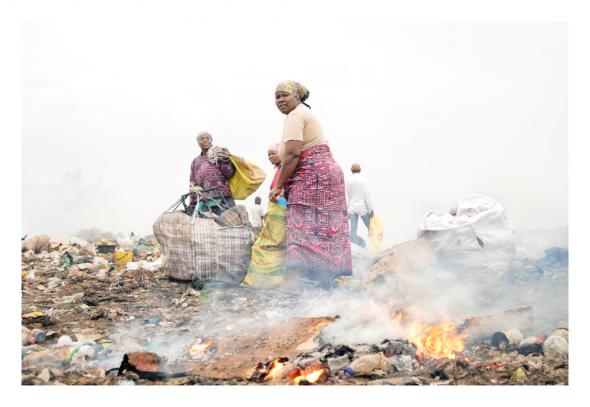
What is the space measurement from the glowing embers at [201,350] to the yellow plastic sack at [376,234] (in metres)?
2.08

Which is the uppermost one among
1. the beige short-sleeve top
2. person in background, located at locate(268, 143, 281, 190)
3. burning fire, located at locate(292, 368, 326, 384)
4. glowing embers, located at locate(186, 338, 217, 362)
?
the beige short-sleeve top

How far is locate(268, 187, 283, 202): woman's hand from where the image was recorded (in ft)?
18.1

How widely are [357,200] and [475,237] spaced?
1.24 metres

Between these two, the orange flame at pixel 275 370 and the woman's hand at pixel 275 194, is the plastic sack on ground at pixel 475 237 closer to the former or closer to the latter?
the woman's hand at pixel 275 194

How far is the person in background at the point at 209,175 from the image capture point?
587cm

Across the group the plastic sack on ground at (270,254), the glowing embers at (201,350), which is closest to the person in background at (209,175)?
the plastic sack on ground at (270,254)

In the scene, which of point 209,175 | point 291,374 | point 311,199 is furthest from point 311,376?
point 209,175

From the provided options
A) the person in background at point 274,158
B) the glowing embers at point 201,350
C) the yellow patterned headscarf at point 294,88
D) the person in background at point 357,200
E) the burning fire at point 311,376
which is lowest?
the burning fire at point 311,376

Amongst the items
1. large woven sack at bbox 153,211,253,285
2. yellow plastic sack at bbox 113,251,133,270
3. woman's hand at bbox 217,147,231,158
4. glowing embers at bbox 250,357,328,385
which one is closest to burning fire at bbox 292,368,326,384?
glowing embers at bbox 250,357,328,385

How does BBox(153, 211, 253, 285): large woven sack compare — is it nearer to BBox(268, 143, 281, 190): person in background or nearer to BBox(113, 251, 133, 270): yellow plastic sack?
BBox(268, 143, 281, 190): person in background

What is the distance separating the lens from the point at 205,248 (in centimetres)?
571

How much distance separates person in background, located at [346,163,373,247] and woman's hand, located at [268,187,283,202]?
2.17ft

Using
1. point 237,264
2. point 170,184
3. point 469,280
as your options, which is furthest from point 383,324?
point 170,184

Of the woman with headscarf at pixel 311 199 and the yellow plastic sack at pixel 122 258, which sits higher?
the woman with headscarf at pixel 311 199
